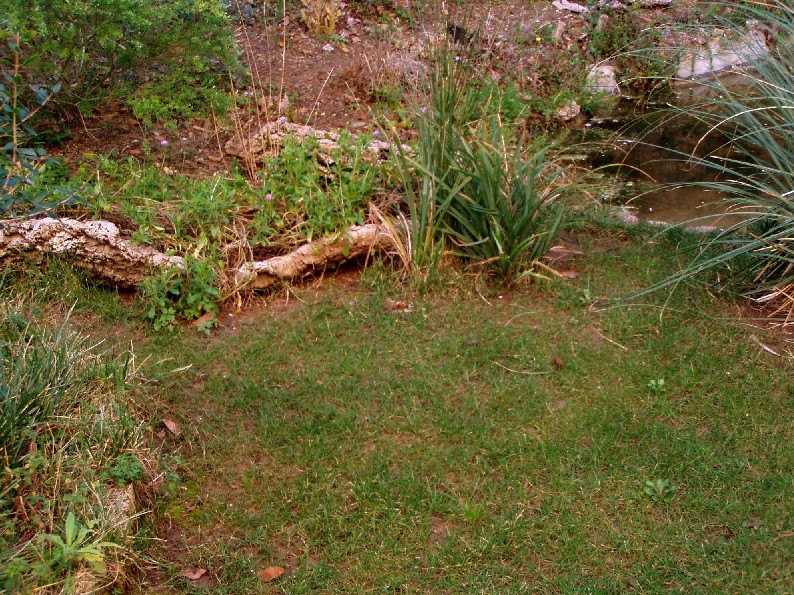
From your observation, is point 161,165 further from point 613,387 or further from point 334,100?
point 613,387

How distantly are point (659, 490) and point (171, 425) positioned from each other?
2218mm

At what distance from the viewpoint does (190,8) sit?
5.56 metres

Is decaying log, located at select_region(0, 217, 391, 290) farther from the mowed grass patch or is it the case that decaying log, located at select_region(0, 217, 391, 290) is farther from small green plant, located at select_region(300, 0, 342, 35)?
small green plant, located at select_region(300, 0, 342, 35)

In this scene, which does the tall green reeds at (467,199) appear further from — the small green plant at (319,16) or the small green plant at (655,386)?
the small green plant at (319,16)

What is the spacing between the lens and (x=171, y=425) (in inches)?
160

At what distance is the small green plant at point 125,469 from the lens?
3449mm

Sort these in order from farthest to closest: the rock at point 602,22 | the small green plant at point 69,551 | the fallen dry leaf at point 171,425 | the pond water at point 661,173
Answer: the rock at point 602,22 < the pond water at point 661,173 < the fallen dry leaf at point 171,425 < the small green plant at point 69,551

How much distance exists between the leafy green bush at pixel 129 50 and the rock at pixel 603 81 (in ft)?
12.8

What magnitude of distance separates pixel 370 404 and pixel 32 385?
5.04 feet

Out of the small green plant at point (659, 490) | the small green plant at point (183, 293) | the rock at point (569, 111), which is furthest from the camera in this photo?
the rock at point (569, 111)

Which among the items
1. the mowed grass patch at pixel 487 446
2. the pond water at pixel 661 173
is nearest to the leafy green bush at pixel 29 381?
the mowed grass patch at pixel 487 446

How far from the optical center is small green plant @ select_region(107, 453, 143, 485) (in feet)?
11.3

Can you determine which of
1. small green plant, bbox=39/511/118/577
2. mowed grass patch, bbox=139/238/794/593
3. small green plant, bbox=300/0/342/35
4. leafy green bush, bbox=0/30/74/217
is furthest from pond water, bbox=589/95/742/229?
small green plant, bbox=39/511/118/577

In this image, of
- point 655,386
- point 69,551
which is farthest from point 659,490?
point 69,551
